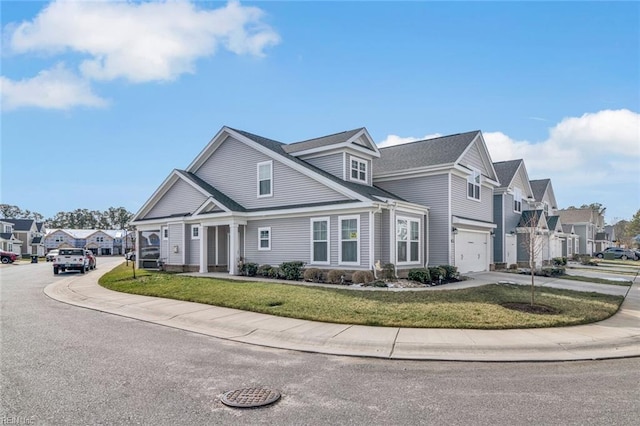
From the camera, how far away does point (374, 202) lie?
16484 mm

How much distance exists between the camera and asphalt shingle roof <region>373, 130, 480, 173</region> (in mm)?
21328

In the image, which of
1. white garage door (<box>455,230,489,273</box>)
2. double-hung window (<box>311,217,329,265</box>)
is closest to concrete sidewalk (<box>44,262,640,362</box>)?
double-hung window (<box>311,217,329,265</box>)

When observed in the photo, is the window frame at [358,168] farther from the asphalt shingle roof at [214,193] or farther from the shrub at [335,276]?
the asphalt shingle roof at [214,193]

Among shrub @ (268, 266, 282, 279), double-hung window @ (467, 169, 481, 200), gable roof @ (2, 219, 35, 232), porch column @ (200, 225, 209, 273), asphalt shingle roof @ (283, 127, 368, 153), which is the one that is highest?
asphalt shingle roof @ (283, 127, 368, 153)

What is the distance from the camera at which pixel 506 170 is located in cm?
2956

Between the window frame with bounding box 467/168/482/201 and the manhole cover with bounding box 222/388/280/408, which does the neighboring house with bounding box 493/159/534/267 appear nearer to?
the window frame with bounding box 467/168/482/201

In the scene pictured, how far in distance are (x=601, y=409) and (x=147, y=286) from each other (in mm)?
15734

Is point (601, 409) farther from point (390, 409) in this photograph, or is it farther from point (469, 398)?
point (390, 409)

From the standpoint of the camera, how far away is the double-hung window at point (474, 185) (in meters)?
22.8

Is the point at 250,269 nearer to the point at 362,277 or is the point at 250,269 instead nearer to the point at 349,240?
the point at 349,240

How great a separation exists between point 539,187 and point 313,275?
90.9ft

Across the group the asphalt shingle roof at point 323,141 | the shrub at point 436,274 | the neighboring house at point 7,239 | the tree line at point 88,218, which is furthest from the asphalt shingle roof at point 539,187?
the tree line at point 88,218

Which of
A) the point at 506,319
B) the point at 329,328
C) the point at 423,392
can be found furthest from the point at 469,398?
the point at 506,319

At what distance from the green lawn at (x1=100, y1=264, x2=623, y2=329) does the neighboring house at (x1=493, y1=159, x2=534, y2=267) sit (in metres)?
12.0
